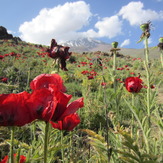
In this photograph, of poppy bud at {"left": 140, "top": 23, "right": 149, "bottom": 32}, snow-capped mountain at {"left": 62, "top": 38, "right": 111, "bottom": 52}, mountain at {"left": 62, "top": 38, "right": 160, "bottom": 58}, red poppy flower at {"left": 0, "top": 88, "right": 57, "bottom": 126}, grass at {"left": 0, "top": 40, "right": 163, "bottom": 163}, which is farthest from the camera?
snow-capped mountain at {"left": 62, "top": 38, "right": 111, "bottom": 52}

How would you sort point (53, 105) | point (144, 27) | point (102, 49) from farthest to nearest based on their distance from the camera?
point (102, 49) < point (144, 27) < point (53, 105)

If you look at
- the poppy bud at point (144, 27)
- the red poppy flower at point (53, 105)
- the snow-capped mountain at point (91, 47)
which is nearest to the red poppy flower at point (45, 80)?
the red poppy flower at point (53, 105)

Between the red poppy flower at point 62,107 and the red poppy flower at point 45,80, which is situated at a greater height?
the red poppy flower at point 45,80

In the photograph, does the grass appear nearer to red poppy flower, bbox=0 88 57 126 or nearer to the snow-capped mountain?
red poppy flower, bbox=0 88 57 126

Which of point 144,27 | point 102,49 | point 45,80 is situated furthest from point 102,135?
point 102,49

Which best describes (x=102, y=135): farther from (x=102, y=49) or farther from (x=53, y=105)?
(x=102, y=49)

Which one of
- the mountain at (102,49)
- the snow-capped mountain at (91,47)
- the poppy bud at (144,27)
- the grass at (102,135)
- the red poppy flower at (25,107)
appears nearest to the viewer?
the red poppy flower at (25,107)

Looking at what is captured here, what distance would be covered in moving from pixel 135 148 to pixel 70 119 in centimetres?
42

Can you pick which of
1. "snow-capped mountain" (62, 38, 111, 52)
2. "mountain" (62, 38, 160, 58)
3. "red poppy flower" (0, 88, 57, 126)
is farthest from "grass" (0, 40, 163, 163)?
"snow-capped mountain" (62, 38, 111, 52)

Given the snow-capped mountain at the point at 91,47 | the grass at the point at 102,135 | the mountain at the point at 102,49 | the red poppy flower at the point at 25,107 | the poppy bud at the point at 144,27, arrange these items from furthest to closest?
the snow-capped mountain at the point at 91,47 < the mountain at the point at 102,49 < the poppy bud at the point at 144,27 < the grass at the point at 102,135 < the red poppy flower at the point at 25,107

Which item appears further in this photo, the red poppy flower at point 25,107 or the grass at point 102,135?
the grass at point 102,135

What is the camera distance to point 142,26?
1.78 m

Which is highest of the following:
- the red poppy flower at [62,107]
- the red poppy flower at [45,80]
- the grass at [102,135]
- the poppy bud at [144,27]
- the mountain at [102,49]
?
the mountain at [102,49]

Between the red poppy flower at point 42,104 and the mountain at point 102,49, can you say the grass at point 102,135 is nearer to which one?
the red poppy flower at point 42,104
